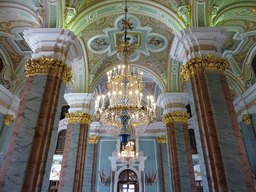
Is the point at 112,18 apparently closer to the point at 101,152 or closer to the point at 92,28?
the point at 92,28

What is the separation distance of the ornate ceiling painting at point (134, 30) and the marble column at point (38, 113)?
639 millimetres

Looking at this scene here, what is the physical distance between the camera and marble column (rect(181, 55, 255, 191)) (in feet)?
11.8

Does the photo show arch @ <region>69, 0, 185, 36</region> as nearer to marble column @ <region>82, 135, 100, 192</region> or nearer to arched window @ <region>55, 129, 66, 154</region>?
marble column @ <region>82, 135, 100, 192</region>

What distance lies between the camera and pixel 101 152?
1261cm

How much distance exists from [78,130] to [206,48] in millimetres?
5315

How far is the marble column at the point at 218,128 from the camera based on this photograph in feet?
11.8

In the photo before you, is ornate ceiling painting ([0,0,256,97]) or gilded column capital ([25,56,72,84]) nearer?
gilded column capital ([25,56,72,84])

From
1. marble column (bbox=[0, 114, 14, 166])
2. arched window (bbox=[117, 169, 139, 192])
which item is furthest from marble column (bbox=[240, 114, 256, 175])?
marble column (bbox=[0, 114, 14, 166])

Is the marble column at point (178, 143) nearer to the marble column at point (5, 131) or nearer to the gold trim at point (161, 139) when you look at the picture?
the gold trim at point (161, 139)

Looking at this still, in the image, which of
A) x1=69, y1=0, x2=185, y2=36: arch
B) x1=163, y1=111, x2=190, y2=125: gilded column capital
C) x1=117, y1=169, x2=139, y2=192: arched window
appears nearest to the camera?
x1=69, y1=0, x2=185, y2=36: arch

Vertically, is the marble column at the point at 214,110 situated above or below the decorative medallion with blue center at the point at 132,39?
below

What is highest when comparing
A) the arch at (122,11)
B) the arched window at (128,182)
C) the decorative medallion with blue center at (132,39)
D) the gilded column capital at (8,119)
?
the decorative medallion with blue center at (132,39)

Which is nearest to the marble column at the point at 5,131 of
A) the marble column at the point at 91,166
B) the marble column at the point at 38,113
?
the marble column at the point at 91,166

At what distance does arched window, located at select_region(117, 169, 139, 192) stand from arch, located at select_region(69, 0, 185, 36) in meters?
9.37
